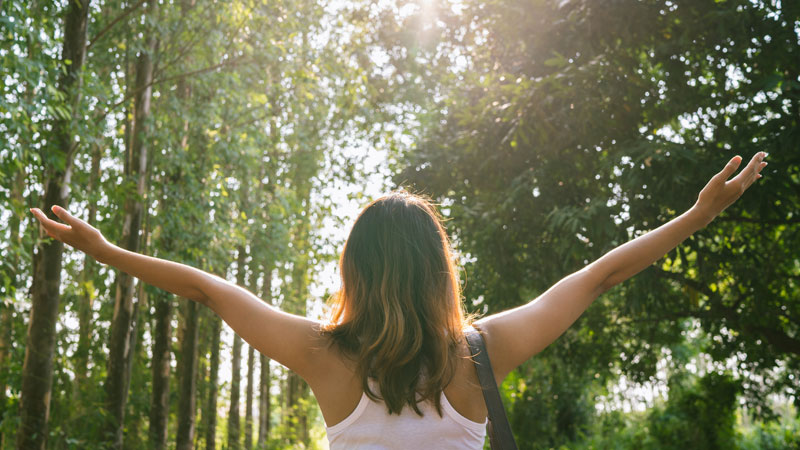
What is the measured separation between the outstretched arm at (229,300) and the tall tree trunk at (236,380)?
57.9 ft

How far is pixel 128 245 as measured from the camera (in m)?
12.6

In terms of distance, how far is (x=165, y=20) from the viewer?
12.8 metres

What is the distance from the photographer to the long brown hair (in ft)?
6.30

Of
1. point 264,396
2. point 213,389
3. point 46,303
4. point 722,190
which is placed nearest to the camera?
point 722,190

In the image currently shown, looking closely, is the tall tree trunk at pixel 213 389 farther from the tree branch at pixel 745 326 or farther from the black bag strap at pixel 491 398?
the black bag strap at pixel 491 398

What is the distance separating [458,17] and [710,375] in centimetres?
1086

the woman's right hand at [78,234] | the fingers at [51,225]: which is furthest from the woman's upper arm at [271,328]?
the fingers at [51,225]

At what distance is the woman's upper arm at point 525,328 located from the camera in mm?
2057

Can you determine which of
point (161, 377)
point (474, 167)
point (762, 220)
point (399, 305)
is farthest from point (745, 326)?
point (161, 377)

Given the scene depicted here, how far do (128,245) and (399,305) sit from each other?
38.3 ft

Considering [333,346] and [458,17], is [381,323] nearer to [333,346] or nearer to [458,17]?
[333,346]

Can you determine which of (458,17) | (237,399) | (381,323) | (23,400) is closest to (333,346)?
(381,323)

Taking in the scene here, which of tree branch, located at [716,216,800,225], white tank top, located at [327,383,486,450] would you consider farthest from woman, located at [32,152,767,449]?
tree branch, located at [716,216,800,225]

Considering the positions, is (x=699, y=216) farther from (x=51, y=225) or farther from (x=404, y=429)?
(x=51, y=225)
